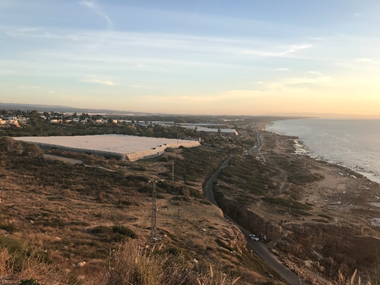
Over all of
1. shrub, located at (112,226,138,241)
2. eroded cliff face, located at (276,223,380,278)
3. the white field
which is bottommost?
eroded cliff face, located at (276,223,380,278)

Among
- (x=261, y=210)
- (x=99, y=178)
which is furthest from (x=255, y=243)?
(x=99, y=178)

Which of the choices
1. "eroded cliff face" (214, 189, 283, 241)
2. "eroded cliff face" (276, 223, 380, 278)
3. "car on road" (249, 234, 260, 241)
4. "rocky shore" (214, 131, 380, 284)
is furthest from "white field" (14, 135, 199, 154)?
"eroded cliff face" (276, 223, 380, 278)

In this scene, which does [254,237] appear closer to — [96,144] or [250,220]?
[250,220]

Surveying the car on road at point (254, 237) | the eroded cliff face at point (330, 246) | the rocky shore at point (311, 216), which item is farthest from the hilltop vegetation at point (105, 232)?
the eroded cliff face at point (330, 246)

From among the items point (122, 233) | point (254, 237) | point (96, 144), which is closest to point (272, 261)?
point (254, 237)

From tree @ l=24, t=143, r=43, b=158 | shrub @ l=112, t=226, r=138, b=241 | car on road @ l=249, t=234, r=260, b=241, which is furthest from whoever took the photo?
tree @ l=24, t=143, r=43, b=158

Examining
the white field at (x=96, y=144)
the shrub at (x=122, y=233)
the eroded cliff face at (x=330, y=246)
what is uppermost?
the white field at (x=96, y=144)

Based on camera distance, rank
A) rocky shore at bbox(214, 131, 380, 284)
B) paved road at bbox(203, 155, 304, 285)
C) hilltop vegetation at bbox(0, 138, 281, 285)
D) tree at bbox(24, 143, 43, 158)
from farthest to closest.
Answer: tree at bbox(24, 143, 43, 158) → rocky shore at bbox(214, 131, 380, 284) → paved road at bbox(203, 155, 304, 285) → hilltop vegetation at bbox(0, 138, 281, 285)

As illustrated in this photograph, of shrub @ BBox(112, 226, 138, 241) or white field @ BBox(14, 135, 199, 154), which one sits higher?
white field @ BBox(14, 135, 199, 154)

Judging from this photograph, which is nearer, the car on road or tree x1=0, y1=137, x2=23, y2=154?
the car on road

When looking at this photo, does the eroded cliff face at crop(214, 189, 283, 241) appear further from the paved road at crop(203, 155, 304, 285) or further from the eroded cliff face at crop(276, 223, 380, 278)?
the eroded cliff face at crop(276, 223, 380, 278)

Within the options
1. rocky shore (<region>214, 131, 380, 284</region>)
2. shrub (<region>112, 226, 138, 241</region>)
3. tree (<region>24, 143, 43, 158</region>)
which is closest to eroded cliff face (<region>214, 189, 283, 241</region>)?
rocky shore (<region>214, 131, 380, 284</region>)

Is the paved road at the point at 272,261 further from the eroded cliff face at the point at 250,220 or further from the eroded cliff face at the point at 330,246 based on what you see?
the eroded cliff face at the point at 330,246
